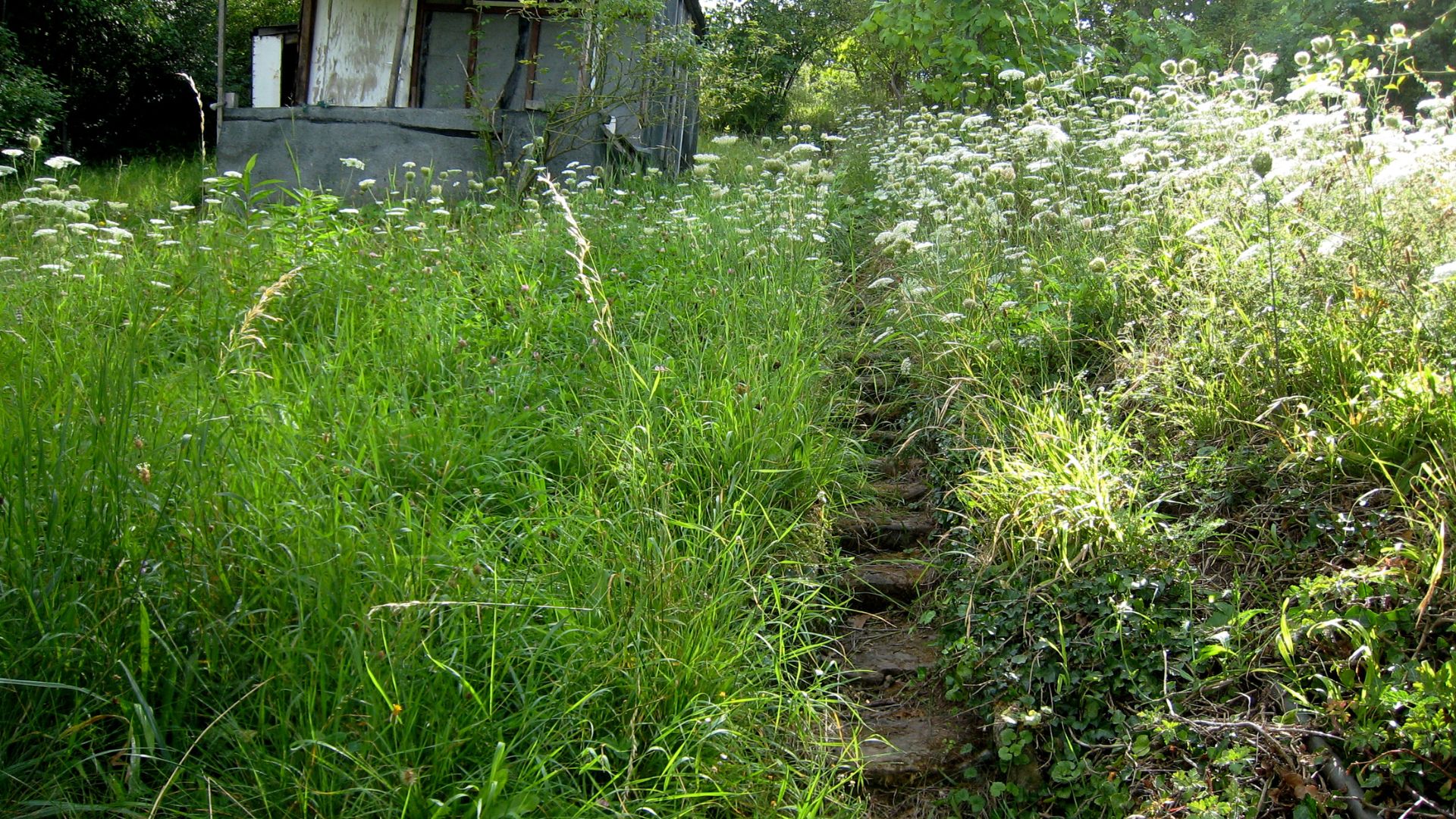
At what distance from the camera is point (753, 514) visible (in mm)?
3539

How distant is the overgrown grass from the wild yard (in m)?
0.02

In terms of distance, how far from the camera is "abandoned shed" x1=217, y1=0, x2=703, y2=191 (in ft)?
29.4

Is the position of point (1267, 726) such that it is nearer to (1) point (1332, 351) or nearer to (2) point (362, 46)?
(1) point (1332, 351)

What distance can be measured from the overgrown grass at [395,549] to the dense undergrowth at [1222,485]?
646 mm

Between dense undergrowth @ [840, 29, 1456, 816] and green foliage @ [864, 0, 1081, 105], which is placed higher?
green foliage @ [864, 0, 1081, 105]

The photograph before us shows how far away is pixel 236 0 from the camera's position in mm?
23141

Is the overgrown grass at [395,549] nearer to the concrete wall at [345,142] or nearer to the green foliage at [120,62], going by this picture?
the concrete wall at [345,142]

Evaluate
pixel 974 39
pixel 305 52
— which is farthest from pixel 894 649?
pixel 305 52

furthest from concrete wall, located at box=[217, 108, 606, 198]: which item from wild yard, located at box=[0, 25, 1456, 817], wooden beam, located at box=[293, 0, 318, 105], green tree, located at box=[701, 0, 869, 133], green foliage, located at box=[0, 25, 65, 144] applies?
green tree, located at box=[701, 0, 869, 133]

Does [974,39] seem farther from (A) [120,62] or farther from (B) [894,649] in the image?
(A) [120,62]

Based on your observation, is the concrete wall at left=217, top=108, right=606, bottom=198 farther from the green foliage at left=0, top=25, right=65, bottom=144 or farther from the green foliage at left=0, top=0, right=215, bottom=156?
the green foliage at left=0, top=0, right=215, bottom=156

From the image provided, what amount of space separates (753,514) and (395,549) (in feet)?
4.86

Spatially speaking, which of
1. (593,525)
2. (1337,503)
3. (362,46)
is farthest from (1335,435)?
(362,46)

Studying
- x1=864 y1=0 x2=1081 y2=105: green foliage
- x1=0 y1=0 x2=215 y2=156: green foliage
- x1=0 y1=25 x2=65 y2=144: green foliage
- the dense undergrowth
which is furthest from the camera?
x1=0 y1=0 x2=215 y2=156: green foliage
